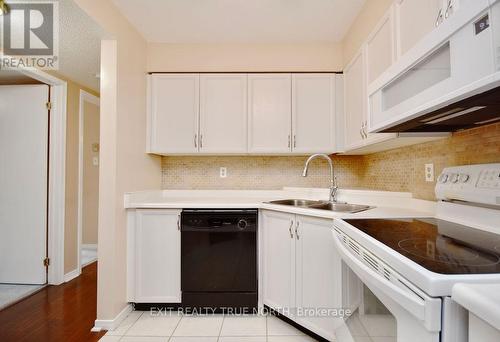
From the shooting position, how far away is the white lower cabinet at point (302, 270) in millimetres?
1504

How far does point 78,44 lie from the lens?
6.57 ft

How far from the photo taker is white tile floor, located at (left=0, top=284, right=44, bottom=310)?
6.97ft

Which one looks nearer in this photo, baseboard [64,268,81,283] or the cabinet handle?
the cabinet handle

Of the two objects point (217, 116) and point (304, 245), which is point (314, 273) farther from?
point (217, 116)

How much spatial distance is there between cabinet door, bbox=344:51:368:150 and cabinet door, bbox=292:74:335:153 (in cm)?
14

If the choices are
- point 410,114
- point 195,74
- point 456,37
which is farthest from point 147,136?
point 456,37

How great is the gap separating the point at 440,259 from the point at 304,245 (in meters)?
1.02

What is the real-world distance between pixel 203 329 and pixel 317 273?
916 mm

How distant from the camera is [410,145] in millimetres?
1689

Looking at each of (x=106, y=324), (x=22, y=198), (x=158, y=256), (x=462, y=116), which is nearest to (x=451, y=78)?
(x=462, y=116)

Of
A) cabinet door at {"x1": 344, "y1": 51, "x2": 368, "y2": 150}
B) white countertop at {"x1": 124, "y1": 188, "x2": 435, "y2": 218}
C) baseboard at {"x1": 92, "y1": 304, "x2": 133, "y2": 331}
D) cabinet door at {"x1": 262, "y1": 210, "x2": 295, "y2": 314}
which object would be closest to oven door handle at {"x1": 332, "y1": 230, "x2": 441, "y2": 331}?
white countertop at {"x1": 124, "y1": 188, "x2": 435, "y2": 218}

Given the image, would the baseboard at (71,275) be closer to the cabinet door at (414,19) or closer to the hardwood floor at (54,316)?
the hardwood floor at (54,316)

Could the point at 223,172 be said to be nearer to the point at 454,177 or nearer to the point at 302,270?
the point at 302,270

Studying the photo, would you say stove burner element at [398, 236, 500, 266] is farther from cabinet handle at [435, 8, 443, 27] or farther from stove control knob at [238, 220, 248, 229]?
stove control knob at [238, 220, 248, 229]
